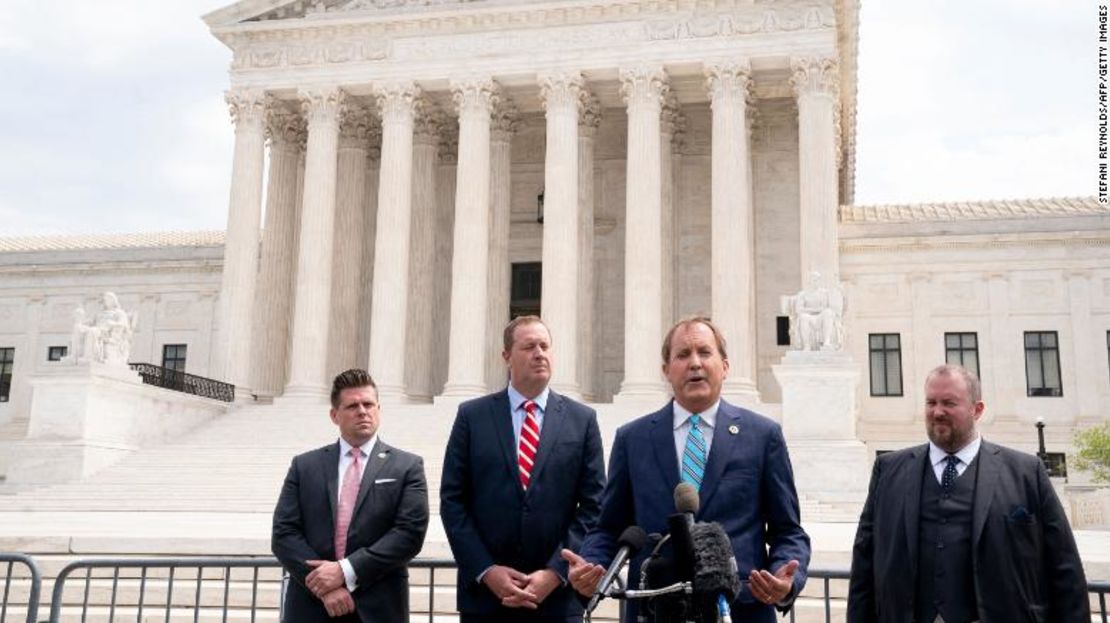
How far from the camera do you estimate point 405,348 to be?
119ft

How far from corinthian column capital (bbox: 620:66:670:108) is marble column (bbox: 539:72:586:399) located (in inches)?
64.0

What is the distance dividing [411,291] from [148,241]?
63.4 feet

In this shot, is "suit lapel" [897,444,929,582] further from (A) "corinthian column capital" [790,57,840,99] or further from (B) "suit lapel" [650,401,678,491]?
(A) "corinthian column capital" [790,57,840,99]

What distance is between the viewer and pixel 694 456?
548 centimetres

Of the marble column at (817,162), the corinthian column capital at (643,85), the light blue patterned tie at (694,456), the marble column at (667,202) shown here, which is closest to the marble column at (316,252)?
the corinthian column capital at (643,85)

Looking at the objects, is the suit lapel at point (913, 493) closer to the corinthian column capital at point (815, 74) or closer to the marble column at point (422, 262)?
the corinthian column capital at point (815, 74)

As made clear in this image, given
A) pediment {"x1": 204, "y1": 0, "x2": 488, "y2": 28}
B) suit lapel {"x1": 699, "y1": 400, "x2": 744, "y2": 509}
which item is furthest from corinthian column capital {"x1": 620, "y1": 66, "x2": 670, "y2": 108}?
suit lapel {"x1": 699, "y1": 400, "x2": 744, "y2": 509}

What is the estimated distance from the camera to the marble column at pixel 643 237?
106ft

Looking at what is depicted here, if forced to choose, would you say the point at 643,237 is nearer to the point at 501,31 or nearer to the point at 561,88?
the point at 561,88

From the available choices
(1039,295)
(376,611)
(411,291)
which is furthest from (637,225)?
(376,611)

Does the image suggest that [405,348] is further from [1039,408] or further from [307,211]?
[1039,408]

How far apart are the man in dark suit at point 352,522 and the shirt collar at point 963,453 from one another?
3.27 metres

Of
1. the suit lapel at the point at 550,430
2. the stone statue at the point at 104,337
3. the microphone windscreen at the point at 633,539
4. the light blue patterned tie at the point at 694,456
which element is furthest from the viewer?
the stone statue at the point at 104,337

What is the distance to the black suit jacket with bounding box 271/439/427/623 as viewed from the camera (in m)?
6.74
